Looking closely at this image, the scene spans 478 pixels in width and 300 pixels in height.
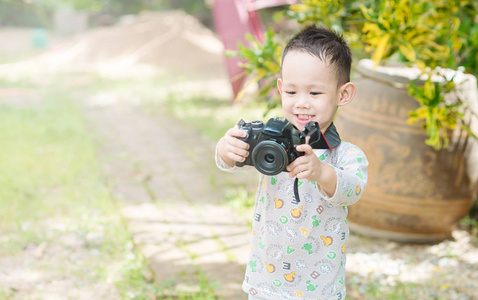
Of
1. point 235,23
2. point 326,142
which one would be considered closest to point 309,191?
point 326,142

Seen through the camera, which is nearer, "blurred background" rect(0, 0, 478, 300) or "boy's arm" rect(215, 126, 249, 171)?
"boy's arm" rect(215, 126, 249, 171)

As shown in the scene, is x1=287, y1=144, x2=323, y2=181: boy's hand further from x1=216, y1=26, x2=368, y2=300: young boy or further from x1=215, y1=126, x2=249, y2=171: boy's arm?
x1=215, y1=126, x2=249, y2=171: boy's arm

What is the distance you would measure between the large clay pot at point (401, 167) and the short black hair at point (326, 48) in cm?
182

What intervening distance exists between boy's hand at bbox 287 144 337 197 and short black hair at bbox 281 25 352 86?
0.32 meters

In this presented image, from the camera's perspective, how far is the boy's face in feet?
5.51

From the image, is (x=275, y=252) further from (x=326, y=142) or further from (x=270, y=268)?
(x=326, y=142)

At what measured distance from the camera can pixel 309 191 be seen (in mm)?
1833

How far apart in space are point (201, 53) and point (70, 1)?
1041 centimetres

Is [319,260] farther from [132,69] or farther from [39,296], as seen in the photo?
[132,69]

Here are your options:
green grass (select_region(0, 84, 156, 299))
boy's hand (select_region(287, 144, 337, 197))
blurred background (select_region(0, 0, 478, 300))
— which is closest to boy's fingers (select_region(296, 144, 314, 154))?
boy's hand (select_region(287, 144, 337, 197))

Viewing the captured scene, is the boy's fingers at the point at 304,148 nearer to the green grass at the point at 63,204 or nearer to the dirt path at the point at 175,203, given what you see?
the dirt path at the point at 175,203

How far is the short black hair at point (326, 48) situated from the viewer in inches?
66.5

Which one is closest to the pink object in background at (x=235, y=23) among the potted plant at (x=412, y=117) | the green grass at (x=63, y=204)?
the green grass at (x=63, y=204)

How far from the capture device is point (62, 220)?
3863mm
